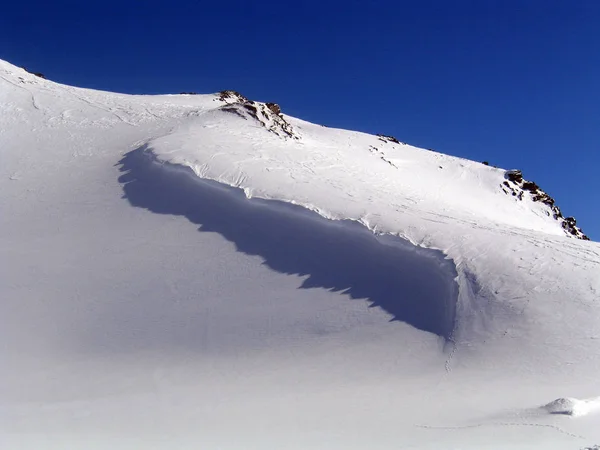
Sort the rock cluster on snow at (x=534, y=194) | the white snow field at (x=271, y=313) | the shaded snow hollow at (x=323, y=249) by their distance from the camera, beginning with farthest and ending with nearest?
1. the rock cluster on snow at (x=534, y=194)
2. the shaded snow hollow at (x=323, y=249)
3. the white snow field at (x=271, y=313)

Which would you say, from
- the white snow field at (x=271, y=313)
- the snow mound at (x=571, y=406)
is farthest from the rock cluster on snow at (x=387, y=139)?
the snow mound at (x=571, y=406)

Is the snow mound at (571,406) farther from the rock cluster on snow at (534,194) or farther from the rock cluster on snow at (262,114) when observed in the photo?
the rock cluster on snow at (534,194)

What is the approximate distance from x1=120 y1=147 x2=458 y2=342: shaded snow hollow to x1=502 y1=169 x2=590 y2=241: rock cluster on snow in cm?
2169

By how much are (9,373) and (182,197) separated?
23.5 feet

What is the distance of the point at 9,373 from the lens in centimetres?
1090

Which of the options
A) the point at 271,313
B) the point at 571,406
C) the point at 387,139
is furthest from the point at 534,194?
the point at 571,406

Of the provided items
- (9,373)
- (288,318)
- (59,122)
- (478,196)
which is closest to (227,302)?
(288,318)

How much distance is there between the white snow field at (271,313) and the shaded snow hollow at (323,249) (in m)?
0.05

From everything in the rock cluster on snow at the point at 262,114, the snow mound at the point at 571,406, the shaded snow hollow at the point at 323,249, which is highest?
the rock cluster on snow at the point at 262,114

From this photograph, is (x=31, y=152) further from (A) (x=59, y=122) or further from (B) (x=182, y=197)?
(B) (x=182, y=197)

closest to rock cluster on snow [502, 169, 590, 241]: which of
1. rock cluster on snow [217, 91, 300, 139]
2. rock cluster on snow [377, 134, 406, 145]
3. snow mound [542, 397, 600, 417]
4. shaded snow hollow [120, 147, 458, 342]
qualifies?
rock cluster on snow [377, 134, 406, 145]

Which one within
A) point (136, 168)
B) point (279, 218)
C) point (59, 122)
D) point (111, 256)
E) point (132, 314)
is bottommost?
point (132, 314)

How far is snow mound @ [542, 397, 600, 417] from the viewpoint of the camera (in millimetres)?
7699

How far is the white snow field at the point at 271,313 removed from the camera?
26.8 ft
